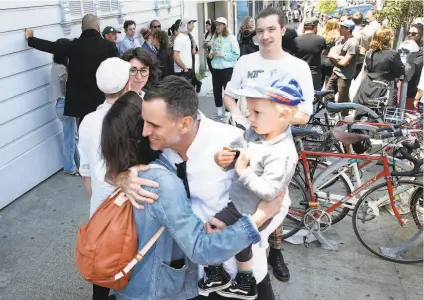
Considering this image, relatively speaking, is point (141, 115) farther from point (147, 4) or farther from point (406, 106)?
point (147, 4)

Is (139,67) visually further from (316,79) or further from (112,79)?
(316,79)

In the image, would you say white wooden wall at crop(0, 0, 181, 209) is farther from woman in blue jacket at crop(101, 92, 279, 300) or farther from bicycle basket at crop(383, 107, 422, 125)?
bicycle basket at crop(383, 107, 422, 125)

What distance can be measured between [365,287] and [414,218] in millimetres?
808

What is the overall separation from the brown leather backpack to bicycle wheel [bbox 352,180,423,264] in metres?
2.53

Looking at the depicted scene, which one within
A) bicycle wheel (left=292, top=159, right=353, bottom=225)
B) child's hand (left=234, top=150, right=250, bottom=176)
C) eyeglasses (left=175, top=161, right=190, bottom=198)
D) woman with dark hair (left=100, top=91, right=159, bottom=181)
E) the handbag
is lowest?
bicycle wheel (left=292, top=159, right=353, bottom=225)

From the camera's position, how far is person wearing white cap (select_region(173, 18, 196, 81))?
25.9ft

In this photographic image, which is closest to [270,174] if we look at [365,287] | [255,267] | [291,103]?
[291,103]

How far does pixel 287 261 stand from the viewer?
12.1 ft

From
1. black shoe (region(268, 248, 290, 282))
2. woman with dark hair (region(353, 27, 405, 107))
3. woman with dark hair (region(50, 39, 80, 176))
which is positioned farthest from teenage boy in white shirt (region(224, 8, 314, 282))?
woman with dark hair (region(353, 27, 405, 107))

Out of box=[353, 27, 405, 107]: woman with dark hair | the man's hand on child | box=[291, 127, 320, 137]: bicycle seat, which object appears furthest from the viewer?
box=[353, 27, 405, 107]: woman with dark hair

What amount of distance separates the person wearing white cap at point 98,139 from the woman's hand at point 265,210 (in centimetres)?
88

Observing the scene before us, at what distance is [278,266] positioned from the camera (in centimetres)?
345

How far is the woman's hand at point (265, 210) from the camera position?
1656 mm

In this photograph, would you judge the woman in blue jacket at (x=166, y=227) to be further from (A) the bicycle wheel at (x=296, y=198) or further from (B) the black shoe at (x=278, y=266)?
(A) the bicycle wheel at (x=296, y=198)
